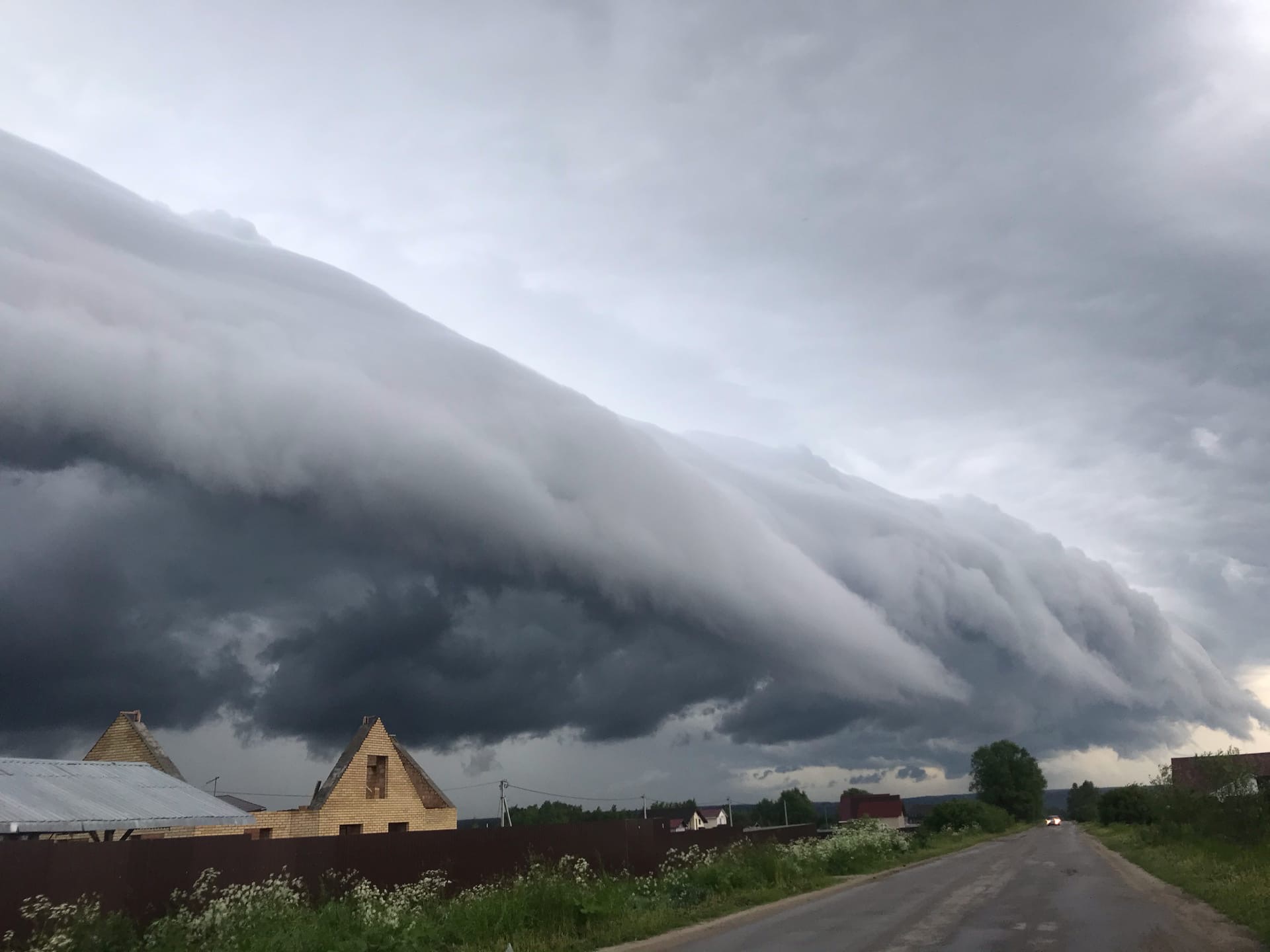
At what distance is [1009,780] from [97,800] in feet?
505

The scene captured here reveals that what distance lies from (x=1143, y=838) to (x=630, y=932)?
4322 cm

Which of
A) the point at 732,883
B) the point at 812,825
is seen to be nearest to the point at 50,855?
the point at 732,883

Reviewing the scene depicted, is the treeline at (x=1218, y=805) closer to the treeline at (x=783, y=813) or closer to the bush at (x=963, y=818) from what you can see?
the bush at (x=963, y=818)

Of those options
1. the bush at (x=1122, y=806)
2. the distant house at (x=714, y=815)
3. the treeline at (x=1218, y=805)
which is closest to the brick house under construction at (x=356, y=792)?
the treeline at (x=1218, y=805)

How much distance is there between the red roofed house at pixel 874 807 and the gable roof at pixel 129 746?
11558cm

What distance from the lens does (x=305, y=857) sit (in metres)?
19.7

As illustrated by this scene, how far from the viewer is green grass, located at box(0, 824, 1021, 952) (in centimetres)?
1343

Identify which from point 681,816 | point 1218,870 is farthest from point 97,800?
point 681,816

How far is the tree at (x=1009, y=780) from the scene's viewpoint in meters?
149

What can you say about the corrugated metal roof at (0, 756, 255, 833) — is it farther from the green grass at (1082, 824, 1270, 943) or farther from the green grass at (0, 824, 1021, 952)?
the green grass at (1082, 824, 1270, 943)

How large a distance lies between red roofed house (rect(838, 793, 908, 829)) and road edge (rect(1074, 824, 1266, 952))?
108 meters

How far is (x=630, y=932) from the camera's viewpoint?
54.4 feet

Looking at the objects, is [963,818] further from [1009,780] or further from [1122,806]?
[1009,780]

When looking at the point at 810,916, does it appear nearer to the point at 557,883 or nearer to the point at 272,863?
the point at 557,883
